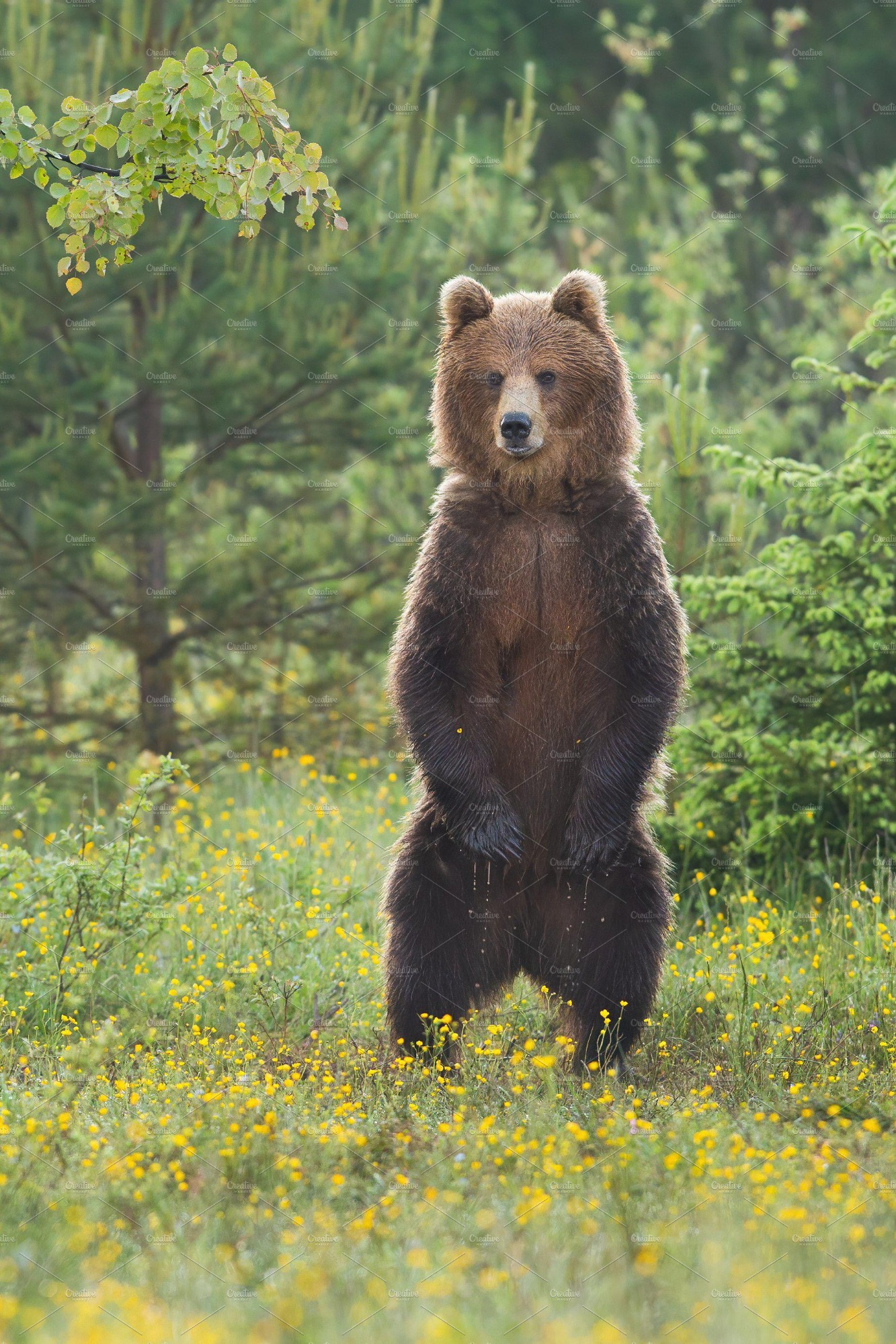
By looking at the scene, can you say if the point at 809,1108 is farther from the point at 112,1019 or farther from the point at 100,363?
the point at 100,363

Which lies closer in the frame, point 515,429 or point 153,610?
point 515,429

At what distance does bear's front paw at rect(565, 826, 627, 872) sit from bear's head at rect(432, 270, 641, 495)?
1.25m

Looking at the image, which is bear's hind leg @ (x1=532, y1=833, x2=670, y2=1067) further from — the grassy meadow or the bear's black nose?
the bear's black nose

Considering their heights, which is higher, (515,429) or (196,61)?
(196,61)

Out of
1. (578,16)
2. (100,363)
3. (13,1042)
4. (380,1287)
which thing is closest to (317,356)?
(100,363)

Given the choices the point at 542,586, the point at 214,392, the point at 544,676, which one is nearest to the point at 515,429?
the point at 542,586

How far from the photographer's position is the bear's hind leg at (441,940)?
17.0 feet

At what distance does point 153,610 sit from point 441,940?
4.88 meters

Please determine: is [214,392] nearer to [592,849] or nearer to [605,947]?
[592,849]

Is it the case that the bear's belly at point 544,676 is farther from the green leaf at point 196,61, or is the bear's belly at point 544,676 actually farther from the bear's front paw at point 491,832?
the green leaf at point 196,61

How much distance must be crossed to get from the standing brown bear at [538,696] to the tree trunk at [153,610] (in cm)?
443

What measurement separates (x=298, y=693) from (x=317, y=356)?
7.37ft

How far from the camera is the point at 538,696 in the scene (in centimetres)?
521

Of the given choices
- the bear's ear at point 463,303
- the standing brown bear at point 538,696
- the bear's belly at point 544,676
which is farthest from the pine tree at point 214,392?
the bear's belly at point 544,676
